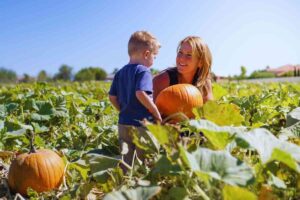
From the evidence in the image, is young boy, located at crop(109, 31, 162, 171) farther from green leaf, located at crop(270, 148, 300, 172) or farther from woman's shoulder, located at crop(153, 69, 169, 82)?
green leaf, located at crop(270, 148, 300, 172)

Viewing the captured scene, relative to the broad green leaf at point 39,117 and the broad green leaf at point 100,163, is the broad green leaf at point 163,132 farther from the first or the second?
the broad green leaf at point 39,117

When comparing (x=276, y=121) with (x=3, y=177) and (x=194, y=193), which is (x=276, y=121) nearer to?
(x=194, y=193)

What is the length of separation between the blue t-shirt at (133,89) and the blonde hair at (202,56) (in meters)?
0.68

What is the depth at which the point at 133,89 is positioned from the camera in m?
2.91

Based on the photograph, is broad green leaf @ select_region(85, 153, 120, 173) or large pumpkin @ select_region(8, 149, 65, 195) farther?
large pumpkin @ select_region(8, 149, 65, 195)

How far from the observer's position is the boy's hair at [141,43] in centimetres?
306

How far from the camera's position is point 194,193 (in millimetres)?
1443

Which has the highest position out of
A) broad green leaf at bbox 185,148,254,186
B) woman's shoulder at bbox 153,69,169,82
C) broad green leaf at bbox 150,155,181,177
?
woman's shoulder at bbox 153,69,169,82

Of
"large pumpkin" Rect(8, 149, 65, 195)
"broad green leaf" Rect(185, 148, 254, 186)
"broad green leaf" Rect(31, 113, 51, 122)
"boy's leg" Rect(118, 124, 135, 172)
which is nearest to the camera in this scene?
"broad green leaf" Rect(185, 148, 254, 186)

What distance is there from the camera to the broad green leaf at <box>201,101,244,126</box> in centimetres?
157

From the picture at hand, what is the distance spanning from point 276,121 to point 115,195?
172cm

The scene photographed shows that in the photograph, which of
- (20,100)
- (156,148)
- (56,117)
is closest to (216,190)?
(156,148)

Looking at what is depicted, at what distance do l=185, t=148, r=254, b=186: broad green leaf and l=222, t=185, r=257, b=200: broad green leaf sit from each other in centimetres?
5

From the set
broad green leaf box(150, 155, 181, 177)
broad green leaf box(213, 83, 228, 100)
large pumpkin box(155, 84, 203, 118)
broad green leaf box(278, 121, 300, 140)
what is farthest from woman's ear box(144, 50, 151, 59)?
broad green leaf box(150, 155, 181, 177)
